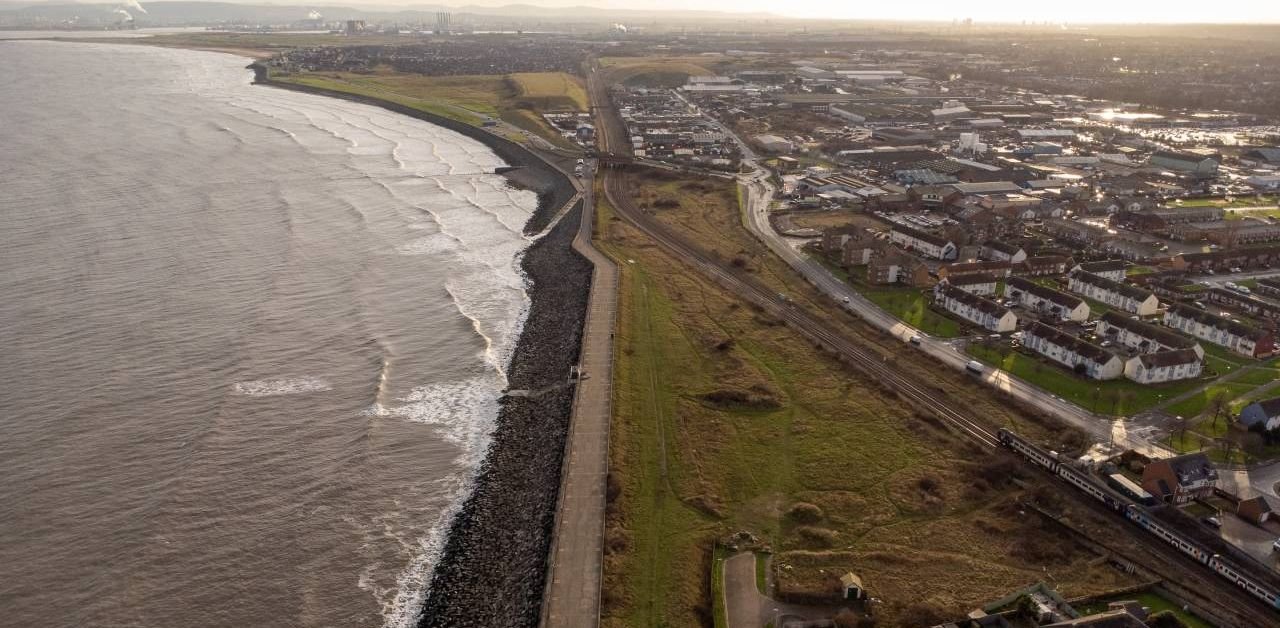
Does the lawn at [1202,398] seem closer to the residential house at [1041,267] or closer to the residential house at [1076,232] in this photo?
the residential house at [1041,267]

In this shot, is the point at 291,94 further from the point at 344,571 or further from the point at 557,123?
the point at 344,571

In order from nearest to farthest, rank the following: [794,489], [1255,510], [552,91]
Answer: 1. [1255,510]
2. [794,489]
3. [552,91]

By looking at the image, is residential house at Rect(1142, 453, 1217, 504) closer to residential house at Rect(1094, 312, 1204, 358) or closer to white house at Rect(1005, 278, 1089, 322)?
residential house at Rect(1094, 312, 1204, 358)

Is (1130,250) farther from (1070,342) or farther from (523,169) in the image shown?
(523,169)

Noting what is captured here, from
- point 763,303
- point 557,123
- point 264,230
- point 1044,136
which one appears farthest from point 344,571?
point 1044,136

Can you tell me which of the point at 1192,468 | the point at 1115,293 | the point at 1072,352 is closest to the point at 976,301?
the point at 1072,352

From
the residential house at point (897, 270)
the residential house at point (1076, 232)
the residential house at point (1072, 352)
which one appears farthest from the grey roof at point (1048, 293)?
the residential house at point (1076, 232)

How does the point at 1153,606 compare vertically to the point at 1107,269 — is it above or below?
below

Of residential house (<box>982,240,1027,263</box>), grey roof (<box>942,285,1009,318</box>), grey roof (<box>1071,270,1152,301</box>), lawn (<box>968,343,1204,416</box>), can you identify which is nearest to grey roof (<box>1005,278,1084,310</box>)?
grey roof (<box>1071,270,1152,301</box>)
